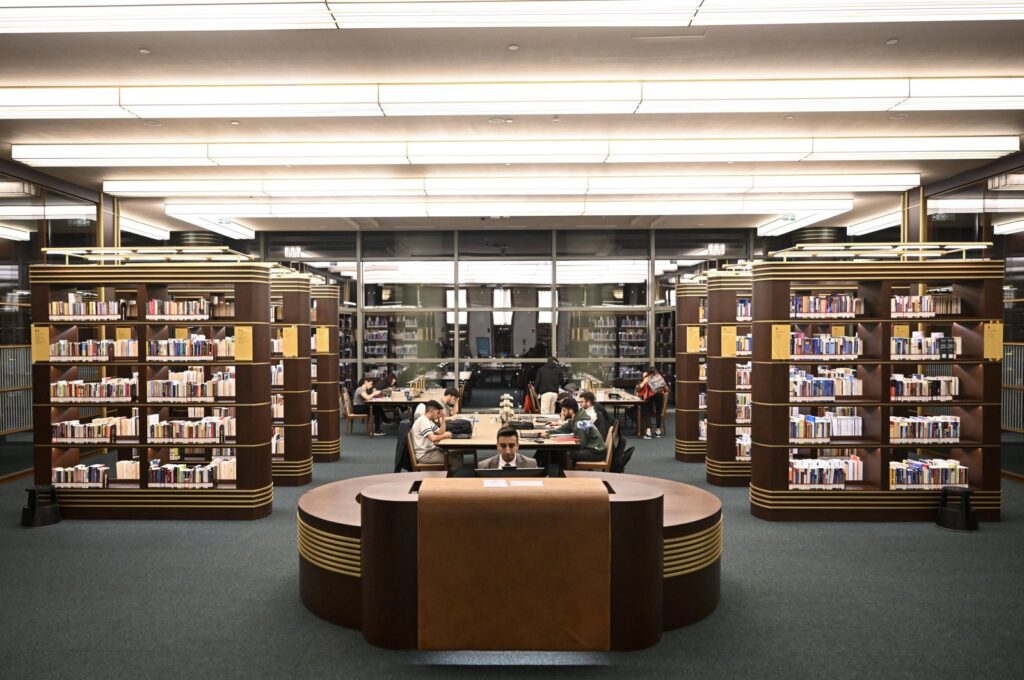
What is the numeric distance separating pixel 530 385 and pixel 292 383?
497cm

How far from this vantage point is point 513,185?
10289 millimetres

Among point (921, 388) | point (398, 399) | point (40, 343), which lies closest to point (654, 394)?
point (398, 399)

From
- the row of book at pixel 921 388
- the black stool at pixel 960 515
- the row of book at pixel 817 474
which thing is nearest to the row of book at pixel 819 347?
the row of book at pixel 921 388

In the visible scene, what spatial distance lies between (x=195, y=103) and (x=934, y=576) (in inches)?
297

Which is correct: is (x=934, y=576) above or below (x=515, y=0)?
below

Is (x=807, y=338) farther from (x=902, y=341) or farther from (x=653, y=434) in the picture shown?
(x=653, y=434)

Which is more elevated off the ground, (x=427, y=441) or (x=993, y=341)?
(x=993, y=341)

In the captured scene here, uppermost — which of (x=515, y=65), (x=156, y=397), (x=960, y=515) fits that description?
(x=515, y=65)

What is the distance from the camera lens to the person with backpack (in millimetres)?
13398

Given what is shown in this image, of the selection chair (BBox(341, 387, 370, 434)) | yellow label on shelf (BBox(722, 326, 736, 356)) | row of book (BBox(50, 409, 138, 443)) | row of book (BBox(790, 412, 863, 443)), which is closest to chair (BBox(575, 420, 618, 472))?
row of book (BBox(790, 412, 863, 443))

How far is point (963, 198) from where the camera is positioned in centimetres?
1046

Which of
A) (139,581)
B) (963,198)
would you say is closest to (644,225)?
(963,198)

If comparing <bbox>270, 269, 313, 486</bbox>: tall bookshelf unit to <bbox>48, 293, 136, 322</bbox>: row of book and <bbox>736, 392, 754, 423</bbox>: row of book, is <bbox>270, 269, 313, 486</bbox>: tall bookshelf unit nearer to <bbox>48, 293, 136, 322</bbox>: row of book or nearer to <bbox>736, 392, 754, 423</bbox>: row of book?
<bbox>48, 293, 136, 322</bbox>: row of book

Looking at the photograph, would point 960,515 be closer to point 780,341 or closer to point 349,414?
point 780,341
